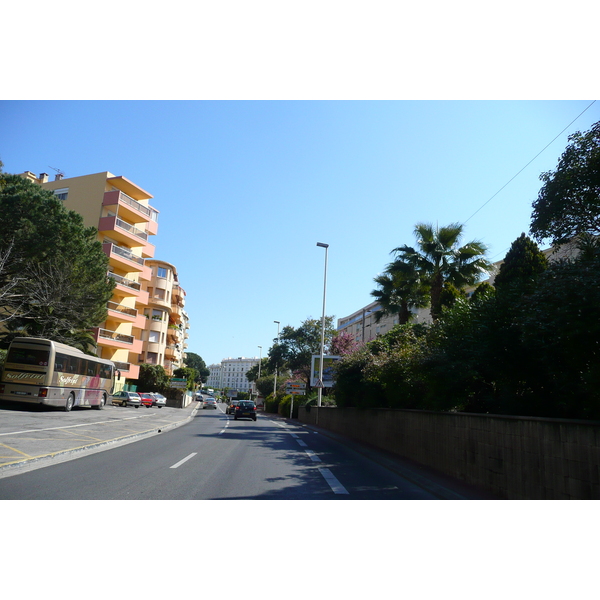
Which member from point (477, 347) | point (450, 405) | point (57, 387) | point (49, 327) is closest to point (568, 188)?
point (477, 347)

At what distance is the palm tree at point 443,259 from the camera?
20.6 meters

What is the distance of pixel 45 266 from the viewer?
27.5m

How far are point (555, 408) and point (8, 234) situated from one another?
2651cm

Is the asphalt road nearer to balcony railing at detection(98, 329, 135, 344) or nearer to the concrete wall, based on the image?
the concrete wall

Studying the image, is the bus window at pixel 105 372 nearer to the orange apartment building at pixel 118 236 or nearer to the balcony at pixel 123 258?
the orange apartment building at pixel 118 236

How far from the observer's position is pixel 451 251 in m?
21.5

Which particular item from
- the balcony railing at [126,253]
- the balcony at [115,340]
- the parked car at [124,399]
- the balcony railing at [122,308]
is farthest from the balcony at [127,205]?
the parked car at [124,399]

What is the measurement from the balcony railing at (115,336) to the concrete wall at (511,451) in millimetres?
37947

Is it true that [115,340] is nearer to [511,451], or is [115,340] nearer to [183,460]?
[183,460]

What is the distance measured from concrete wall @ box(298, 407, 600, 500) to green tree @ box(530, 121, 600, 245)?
3887mm

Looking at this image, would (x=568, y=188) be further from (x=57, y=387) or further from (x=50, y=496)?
(x=57, y=387)

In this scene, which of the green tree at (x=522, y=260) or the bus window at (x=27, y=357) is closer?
the green tree at (x=522, y=260)

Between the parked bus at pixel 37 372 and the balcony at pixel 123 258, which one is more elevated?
the balcony at pixel 123 258

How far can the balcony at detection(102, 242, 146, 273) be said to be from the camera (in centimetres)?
4412
